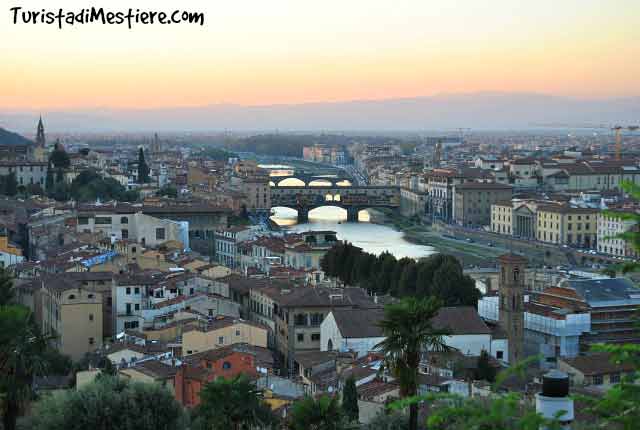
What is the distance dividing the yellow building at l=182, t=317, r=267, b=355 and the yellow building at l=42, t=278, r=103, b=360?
49.5 inches

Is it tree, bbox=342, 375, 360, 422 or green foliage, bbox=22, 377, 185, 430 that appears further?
tree, bbox=342, 375, 360, 422

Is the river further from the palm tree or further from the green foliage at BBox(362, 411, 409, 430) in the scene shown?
the palm tree

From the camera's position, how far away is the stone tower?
1077 cm

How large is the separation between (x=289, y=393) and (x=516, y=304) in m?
3.33

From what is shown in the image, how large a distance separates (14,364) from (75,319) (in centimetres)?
543

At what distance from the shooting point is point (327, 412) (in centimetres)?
576

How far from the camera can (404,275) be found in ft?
45.5

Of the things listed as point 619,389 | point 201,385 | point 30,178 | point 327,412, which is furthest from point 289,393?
point 30,178

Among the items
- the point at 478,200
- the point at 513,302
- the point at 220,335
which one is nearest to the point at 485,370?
the point at 513,302

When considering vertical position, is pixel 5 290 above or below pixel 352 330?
above

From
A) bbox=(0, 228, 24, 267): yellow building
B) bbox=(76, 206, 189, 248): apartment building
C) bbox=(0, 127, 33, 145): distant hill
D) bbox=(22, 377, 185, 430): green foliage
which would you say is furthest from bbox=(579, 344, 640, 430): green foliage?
bbox=(0, 127, 33, 145): distant hill

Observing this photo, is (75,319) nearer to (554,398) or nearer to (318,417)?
(318,417)

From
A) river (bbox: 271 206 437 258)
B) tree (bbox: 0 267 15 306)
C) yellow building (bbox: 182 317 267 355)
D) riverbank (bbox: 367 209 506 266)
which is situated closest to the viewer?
yellow building (bbox: 182 317 267 355)

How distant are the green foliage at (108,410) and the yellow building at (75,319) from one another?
4.55 metres
